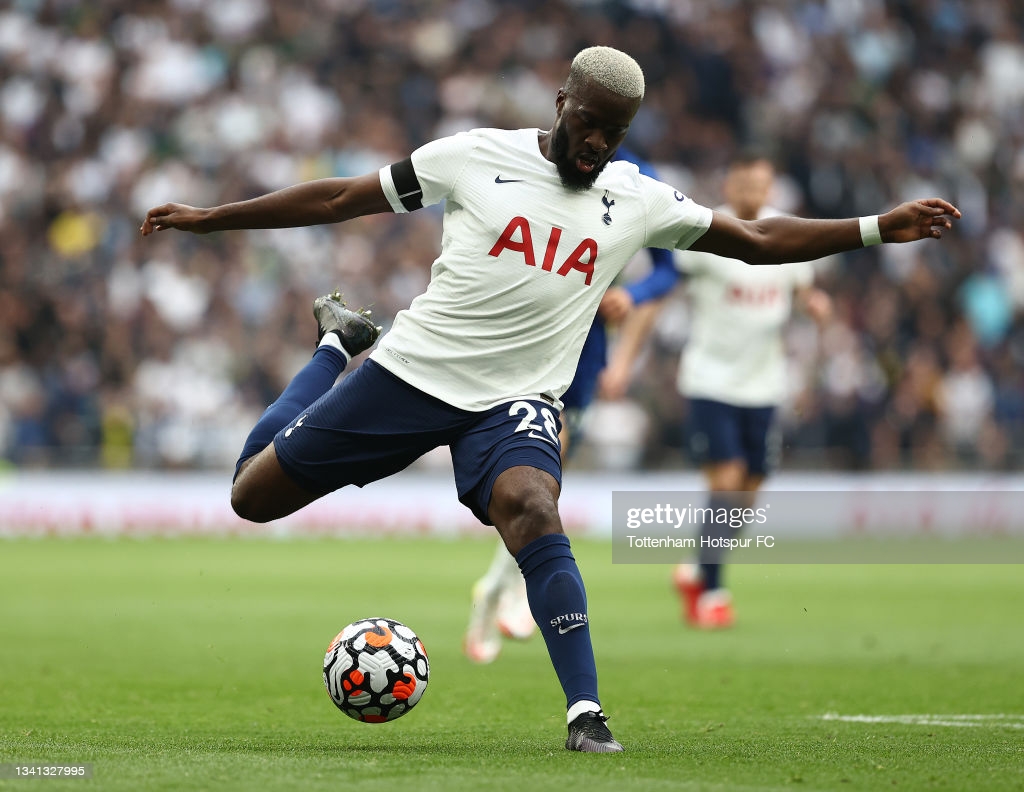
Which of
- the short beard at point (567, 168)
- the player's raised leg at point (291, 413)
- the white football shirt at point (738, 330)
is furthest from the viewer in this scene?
the white football shirt at point (738, 330)

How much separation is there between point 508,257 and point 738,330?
229 inches

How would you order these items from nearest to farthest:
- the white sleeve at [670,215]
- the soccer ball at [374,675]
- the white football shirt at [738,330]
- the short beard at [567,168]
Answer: the short beard at [567,168], the soccer ball at [374,675], the white sleeve at [670,215], the white football shirt at [738,330]

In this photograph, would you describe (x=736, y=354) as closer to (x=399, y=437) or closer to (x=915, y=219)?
(x=915, y=219)

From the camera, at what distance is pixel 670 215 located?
6.30 metres

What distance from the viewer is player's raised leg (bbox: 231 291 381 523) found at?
259 inches

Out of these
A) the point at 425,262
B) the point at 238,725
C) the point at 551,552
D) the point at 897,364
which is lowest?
the point at 238,725

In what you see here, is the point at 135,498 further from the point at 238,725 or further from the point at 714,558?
the point at 238,725

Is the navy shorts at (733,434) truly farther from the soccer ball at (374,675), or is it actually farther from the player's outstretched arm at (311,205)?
the player's outstretched arm at (311,205)

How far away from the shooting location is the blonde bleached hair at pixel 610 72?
19.1ft

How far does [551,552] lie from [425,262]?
53.3ft

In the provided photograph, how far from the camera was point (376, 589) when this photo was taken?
1335 centimetres

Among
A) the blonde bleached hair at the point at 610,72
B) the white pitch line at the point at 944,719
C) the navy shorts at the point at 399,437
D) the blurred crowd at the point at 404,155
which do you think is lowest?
the white pitch line at the point at 944,719

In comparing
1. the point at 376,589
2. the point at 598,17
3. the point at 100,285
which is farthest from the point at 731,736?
the point at 598,17

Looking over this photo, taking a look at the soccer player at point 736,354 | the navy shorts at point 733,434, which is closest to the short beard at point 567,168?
the soccer player at point 736,354
